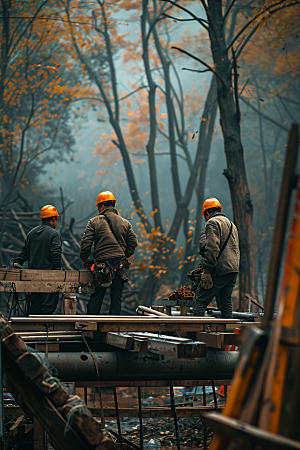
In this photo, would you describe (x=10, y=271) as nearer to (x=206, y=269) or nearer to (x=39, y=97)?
(x=206, y=269)

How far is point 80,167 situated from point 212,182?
444 inches

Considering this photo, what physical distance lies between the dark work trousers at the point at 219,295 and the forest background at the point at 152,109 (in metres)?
3.10

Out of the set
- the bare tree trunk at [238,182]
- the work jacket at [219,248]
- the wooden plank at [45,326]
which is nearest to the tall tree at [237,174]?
the bare tree trunk at [238,182]

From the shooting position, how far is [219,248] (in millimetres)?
6828

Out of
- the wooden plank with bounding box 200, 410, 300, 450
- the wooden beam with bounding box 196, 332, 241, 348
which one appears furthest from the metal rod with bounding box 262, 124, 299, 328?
the wooden beam with bounding box 196, 332, 241, 348

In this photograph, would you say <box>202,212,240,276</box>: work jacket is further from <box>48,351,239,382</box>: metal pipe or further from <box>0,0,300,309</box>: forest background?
<box>0,0,300,309</box>: forest background

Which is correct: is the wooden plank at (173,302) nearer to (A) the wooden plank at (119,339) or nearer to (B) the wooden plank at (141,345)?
(A) the wooden plank at (119,339)

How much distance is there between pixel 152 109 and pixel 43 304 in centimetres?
1435

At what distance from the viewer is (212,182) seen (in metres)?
40.3

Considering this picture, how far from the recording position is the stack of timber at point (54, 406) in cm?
318

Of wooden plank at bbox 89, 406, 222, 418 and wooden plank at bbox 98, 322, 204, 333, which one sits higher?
wooden plank at bbox 98, 322, 204, 333

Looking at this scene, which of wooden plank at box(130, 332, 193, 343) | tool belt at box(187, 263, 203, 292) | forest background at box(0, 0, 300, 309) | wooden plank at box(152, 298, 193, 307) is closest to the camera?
wooden plank at box(130, 332, 193, 343)

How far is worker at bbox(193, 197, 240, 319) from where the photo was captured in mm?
6625

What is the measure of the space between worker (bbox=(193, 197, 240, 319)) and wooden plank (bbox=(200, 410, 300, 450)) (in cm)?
453
